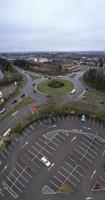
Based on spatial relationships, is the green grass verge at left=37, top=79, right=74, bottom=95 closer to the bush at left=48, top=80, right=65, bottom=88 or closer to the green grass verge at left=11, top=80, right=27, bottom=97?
the bush at left=48, top=80, right=65, bottom=88

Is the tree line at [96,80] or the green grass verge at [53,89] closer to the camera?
the tree line at [96,80]

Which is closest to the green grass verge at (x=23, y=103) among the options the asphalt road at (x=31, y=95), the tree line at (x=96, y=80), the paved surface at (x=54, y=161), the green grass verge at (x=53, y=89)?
the asphalt road at (x=31, y=95)

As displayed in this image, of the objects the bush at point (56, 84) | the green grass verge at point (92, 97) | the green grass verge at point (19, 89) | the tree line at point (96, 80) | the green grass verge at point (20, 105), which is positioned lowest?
the green grass verge at point (20, 105)

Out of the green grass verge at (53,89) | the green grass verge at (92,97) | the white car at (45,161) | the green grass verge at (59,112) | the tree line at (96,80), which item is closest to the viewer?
the white car at (45,161)

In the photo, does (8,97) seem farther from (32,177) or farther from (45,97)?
(32,177)

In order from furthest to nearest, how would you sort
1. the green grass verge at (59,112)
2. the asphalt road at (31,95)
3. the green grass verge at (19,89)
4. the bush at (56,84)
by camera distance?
the bush at (56,84) → the green grass verge at (19,89) → the asphalt road at (31,95) → the green grass verge at (59,112)

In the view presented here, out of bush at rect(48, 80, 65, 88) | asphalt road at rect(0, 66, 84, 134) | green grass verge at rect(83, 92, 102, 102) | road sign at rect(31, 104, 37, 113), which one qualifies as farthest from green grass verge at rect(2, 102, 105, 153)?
bush at rect(48, 80, 65, 88)

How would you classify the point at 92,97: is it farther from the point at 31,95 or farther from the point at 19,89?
the point at 19,89

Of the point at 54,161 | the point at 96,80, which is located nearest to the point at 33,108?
the point at 54,161

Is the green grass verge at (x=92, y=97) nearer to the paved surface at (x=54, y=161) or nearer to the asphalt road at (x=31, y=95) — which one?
the asphalt road at (x=31, y=95)

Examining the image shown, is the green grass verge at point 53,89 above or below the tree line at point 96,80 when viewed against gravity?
below

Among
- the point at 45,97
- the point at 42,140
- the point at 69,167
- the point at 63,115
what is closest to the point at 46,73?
the point at 45,97
